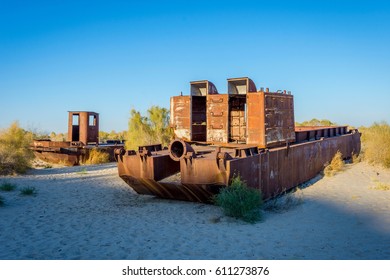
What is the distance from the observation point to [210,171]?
281 inches

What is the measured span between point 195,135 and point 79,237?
6215 mm

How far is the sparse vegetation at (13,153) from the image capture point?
45.9 feet

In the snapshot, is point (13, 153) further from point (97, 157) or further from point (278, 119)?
point (278, 119)

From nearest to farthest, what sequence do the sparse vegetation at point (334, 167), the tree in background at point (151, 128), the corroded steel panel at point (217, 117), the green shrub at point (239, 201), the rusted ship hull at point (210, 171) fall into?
the green shrub at point (239, 201) < the rusted ship hull at point (210, 171) < the corroded steel panel at point (217, 117) < the sparse vegetation at point (334, 167) < the tree in background at point (151, 128)

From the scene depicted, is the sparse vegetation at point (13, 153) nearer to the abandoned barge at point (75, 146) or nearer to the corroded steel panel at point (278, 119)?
the abandoned barge at point (75, 146)

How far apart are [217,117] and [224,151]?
71.9 inches

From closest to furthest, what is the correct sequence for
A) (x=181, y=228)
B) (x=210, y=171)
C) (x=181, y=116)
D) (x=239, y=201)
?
(x=181, y=228), (x=239, y=201), (x=210, y=171), (x=181, y=116)

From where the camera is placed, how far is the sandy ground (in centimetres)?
511

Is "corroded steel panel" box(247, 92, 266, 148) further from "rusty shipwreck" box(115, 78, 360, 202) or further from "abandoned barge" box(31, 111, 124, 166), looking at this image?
"abandoned barge" box(31, 111, 124, 166)

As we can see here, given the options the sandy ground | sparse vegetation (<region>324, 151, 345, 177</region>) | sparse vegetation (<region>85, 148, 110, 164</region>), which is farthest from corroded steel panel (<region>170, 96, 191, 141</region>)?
sparse vegetation (<region>85, 148, 110, 164</region>)

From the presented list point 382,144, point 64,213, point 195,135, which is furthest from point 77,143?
point 382,144

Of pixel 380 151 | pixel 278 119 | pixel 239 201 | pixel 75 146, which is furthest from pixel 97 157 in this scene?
pixel 380 151

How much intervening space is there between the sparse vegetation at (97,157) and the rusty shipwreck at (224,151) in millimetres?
9881

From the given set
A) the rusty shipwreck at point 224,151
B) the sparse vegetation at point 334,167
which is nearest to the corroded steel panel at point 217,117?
the rusty shipwreck at point 224,151
